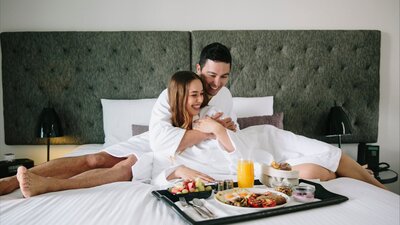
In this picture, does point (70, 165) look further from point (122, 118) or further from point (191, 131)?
point (122, 118)

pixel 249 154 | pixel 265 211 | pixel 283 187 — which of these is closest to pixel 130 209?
pixel 265 211

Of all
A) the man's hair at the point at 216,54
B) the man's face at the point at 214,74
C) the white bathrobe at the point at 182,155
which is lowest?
the white bathrobe at the point at 182,155

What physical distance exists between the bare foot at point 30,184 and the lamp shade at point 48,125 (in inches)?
49.4

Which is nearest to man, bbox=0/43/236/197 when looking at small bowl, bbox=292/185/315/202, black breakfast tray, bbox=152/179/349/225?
black breakfast tray, bbox=152/179/349/225

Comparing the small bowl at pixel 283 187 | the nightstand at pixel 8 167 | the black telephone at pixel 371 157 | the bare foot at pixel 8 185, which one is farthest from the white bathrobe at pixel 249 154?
Answer: the nightstand at pixel 8 167

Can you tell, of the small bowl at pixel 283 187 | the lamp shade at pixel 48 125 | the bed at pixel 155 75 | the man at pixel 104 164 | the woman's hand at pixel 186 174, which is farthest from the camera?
the bed at pixel 155 75

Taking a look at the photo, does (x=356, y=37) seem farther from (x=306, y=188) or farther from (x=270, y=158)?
(x=306, y=188)

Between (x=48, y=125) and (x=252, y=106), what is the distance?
1.60 m

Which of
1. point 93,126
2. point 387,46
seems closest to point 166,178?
point 93,126

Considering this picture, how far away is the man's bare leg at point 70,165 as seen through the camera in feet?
6.09

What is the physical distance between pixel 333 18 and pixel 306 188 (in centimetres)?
217

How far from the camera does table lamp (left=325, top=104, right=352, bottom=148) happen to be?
9.12ft

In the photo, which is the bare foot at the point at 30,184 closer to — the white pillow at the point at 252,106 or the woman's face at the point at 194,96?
the woman's face at the point at 194,96

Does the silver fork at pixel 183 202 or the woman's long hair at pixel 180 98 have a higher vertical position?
the woman's long hair at pixel 180 98
